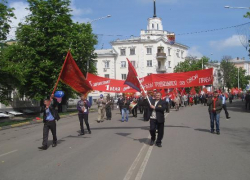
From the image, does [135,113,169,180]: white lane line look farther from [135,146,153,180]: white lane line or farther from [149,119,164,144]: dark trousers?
[149,119,164,144]: dark trousers

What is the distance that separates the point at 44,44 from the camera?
2639 centimetres

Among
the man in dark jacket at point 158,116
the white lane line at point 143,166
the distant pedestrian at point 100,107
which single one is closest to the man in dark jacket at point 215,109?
the man in dark jacket at point 158,116

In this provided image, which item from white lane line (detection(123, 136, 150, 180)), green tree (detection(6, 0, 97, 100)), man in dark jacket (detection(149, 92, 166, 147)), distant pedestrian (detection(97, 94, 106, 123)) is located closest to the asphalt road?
white lane line (detection(123, 136, 150, 180))

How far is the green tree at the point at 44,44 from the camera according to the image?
25.9 m

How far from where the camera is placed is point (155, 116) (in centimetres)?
934

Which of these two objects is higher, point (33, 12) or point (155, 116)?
point (33, 12)

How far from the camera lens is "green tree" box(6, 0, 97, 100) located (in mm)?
Answer: 25922

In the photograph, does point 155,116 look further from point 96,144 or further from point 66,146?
point 66,146

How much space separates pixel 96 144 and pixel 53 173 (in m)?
3.69

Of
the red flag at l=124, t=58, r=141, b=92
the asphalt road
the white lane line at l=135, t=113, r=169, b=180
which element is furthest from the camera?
the red flag at l=124, t=58, r=141, b=92

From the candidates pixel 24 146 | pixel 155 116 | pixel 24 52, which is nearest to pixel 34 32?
pixel 24 52

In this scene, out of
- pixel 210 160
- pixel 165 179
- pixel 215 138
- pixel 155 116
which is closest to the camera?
pixel 165 179

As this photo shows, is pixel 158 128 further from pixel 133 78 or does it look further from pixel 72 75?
pixel 72 75

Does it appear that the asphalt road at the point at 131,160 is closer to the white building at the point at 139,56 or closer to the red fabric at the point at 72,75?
the red fabric at the point at 72,75
